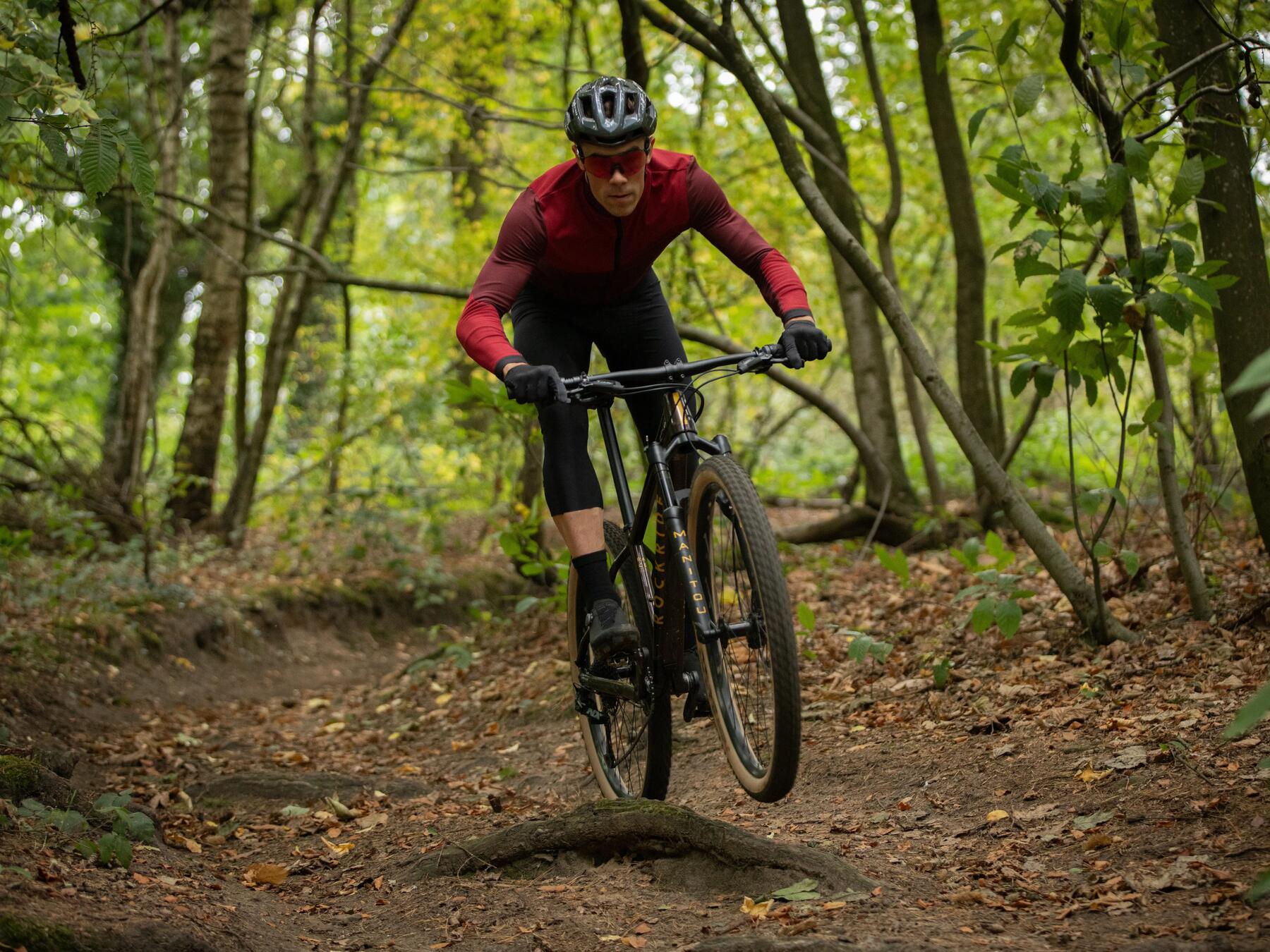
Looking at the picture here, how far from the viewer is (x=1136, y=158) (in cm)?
408

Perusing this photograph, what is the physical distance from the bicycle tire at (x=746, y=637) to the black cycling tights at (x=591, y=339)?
1.81ft

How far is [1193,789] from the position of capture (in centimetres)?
322

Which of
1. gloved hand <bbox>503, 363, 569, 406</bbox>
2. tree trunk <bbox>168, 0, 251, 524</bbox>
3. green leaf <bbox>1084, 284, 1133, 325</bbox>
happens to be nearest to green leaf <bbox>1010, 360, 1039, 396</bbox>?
green leaf <bbox>1084, 284, 1133, 325</bbox>

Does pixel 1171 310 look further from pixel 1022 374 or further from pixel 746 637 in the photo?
pixel 746 637

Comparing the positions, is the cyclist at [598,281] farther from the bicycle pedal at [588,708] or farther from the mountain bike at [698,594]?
the bicycle pedal at [588,708]

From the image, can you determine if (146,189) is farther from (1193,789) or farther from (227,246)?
(227,246)

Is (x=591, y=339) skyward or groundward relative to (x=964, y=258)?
groundward

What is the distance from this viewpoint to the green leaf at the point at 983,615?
457 centimetres

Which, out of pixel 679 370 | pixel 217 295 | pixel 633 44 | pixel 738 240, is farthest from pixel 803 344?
A: pixel 217 295

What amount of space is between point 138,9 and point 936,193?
902 centimetres

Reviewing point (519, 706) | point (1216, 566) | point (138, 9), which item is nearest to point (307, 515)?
point (138, 9)

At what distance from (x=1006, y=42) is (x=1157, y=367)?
1.61 m

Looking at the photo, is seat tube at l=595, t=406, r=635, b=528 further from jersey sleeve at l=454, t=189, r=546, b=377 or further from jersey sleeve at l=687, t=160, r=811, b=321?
jersey sleeve at l=687, t=160, r=811, b=321

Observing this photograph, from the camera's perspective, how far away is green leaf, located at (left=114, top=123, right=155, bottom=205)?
12.3 ft
